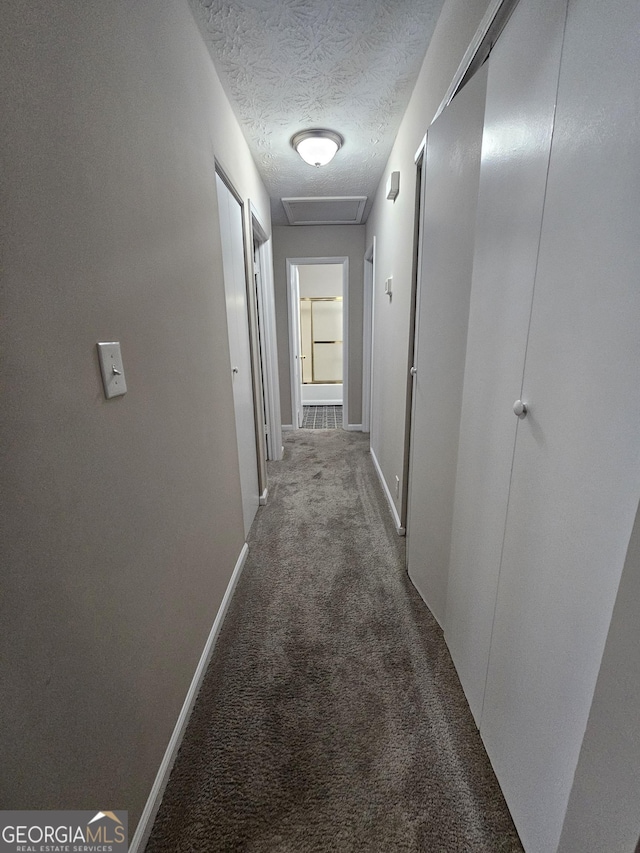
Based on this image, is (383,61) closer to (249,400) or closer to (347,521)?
(249,400)

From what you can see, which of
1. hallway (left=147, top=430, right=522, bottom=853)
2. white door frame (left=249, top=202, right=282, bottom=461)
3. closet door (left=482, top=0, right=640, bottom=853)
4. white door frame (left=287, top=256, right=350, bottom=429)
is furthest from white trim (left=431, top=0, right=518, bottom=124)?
white door frame (left=287, top=256, right=350, bottom=429)

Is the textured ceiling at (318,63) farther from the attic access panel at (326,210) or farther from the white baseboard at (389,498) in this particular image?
the white baseboard at (389,498)

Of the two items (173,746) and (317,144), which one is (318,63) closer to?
(317,144)

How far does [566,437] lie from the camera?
67cm

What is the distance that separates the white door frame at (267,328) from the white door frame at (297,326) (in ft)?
3.25

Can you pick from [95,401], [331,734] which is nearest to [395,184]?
[95,401]

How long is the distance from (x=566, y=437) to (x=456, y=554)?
75cm

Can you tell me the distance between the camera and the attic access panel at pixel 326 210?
3.17 m

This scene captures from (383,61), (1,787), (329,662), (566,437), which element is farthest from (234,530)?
(383,61)

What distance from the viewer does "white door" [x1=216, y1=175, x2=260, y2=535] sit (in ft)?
5.94

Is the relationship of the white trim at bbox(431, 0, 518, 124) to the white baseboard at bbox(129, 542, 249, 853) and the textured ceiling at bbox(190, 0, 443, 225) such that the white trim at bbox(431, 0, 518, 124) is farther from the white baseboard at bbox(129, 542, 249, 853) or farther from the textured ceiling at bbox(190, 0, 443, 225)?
the white baseboard at bbox(129, 542, 249, 853)

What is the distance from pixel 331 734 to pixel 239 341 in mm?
1886

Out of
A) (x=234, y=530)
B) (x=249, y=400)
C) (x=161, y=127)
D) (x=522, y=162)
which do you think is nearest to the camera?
(x=522, y=162)

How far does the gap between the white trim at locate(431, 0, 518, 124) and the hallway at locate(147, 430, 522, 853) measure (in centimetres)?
208
